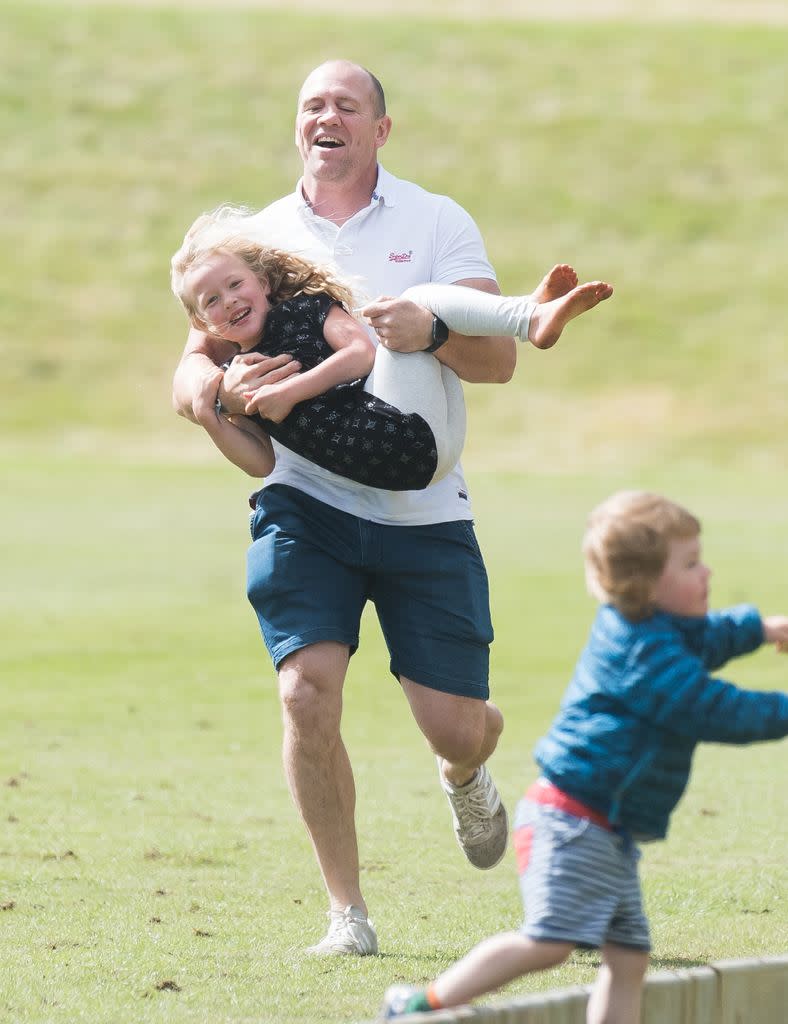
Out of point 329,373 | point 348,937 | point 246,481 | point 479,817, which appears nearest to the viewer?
point 348,937

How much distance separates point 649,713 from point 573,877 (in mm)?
383

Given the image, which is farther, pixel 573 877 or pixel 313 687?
pixel 313 687

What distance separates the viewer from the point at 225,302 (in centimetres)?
514

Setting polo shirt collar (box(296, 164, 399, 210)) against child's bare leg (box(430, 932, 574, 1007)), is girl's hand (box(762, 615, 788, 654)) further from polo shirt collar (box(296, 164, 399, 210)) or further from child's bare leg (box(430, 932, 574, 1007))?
polo shirt collar (box(296, 164, 399, 210))

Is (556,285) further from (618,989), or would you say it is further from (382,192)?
(618,989)

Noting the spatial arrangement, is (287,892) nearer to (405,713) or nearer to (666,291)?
(405,713)

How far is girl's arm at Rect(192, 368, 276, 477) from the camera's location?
523 centimetres

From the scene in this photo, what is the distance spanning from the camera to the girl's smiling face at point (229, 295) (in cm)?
513

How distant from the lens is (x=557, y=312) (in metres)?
4.78

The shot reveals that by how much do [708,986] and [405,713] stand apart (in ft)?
21.7

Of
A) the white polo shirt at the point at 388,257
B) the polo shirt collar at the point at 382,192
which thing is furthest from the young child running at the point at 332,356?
the polo shirt collar at the point at 382,192

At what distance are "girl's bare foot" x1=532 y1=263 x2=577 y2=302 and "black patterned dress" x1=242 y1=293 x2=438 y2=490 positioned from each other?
0.50 meters

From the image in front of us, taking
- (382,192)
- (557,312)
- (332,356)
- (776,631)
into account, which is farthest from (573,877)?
(382,192)

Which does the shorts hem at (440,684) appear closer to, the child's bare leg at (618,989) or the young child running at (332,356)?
the young child running at (332,356)
